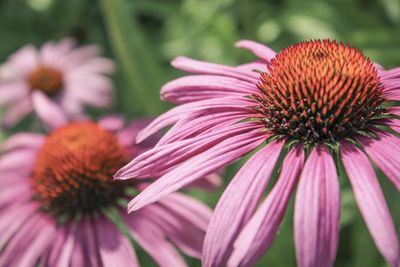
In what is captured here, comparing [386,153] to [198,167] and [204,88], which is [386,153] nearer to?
[198,167]

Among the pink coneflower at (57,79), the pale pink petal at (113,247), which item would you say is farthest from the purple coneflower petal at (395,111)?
the pink coneflower at (57,79)

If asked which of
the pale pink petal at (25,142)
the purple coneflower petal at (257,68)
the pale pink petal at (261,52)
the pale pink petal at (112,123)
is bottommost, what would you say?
the purple coneflower petal at (257,68)

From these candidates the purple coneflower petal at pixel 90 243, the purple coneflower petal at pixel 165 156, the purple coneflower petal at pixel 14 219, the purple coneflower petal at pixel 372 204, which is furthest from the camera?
the purple coneflower petal at pixel 14 219

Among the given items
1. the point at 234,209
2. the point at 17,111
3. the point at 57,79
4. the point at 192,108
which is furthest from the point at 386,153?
the point at 57,79

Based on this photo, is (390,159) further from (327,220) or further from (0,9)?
(0,9)

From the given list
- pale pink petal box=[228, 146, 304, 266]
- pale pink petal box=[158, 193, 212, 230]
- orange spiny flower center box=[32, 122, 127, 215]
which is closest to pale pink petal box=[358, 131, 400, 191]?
pale pink petal box=[228, 146, 304, 266]

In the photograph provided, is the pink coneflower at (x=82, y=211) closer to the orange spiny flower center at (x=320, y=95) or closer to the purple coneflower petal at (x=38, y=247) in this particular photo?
the purple coneflower petal at (x=38, y=247)

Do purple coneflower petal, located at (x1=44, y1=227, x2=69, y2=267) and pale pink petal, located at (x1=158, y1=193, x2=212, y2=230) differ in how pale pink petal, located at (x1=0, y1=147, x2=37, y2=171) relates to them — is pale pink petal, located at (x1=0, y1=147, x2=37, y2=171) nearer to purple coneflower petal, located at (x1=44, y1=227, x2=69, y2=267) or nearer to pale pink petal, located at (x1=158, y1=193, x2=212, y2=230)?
purple coneflower petal, located at (x1=44, y1=227, x2=69, y2=267)

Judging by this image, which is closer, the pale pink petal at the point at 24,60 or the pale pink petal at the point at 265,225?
the pale pink petal at the point at 265,225
